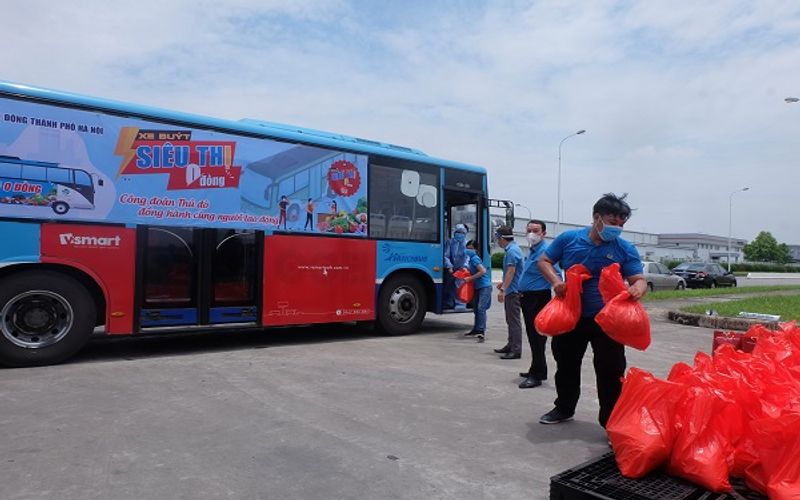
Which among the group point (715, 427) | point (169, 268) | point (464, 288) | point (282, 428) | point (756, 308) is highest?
point (169, 268)

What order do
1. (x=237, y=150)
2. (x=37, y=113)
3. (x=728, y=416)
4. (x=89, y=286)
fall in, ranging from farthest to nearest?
(x=237, y=150) < (x=89, y=286) < (x=37, y=113) < (x=728, y=416)

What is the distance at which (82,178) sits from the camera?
6742 millimetres

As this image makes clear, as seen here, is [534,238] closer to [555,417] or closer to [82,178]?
[555,417]

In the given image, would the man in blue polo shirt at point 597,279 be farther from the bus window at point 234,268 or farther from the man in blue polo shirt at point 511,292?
the bus window at point 234,268

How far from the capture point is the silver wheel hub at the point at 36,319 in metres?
6.41

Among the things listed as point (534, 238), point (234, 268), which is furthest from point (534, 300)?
point (234, 268)

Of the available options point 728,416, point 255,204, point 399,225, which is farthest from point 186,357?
point 728,416

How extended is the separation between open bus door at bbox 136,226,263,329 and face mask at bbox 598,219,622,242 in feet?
16.5

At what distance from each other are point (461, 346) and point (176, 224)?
4395 millimetres

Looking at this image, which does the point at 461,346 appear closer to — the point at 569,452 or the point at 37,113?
the point at 569,452

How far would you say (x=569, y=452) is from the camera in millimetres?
4215

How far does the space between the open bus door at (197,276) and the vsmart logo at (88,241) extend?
29cm

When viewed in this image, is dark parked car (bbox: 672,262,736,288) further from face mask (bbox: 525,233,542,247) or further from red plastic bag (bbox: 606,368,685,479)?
red plastic bag (bbox: 606,368,685,479)

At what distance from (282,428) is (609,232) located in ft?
9.57
